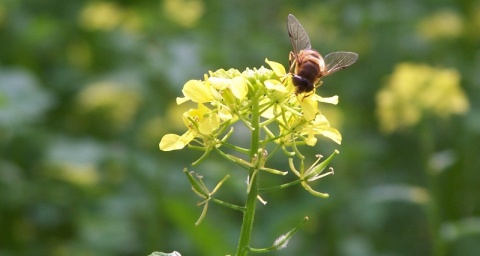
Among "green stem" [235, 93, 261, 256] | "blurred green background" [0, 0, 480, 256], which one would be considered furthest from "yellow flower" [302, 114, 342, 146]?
"blurred green background" [0, 0, 480, 256]

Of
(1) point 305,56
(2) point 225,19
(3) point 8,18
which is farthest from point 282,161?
(1) point 305,56

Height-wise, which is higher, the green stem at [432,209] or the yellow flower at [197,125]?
the green stem at [432,209]

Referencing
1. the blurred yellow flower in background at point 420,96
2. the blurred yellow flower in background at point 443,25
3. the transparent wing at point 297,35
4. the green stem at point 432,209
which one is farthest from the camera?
the blurred yellow flower in background at point 443,25

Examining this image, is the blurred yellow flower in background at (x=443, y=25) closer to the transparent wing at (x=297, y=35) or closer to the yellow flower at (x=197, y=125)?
the transparent wing at (x=297, y=35)

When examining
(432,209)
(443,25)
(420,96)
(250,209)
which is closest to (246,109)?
(250,209)

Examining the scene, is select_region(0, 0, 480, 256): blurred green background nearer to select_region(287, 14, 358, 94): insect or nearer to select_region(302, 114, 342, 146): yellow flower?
select_region(287, 14, 358, 94): insect

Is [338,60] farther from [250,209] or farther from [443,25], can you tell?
[443,25]

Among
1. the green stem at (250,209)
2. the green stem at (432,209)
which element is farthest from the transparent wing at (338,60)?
the green stem at (432,209)
